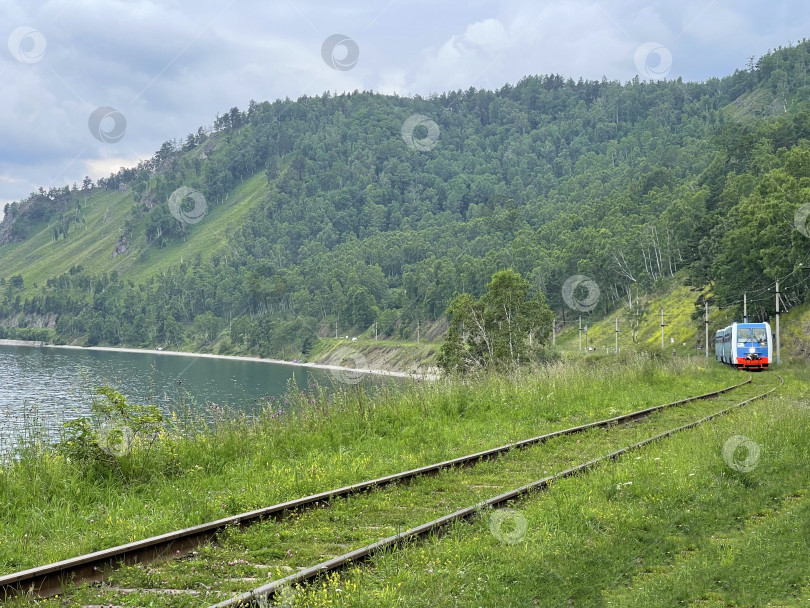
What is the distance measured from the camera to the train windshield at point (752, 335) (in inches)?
1844

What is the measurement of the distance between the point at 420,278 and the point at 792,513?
169 meters

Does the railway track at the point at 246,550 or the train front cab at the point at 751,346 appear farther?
the train front cab at the point at 751,346

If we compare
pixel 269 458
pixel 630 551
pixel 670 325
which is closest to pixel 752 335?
pixel 269 458

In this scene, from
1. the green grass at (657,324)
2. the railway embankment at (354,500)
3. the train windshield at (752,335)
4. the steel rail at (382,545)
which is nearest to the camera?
the steel rail at (382,545)

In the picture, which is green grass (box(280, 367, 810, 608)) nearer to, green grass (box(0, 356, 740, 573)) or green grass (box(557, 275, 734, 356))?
green grass (box(0, 356, 740, 573))

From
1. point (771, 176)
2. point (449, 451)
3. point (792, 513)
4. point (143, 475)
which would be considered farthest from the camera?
point (771, 176)

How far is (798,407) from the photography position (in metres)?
17.8

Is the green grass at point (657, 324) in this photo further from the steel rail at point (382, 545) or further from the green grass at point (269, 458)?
the steel rail at point (382, 545)

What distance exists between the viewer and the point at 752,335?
155ft

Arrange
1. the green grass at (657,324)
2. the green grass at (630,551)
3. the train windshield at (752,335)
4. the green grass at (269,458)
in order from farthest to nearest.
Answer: the green grass at (657,324) < the train windshield at (752,335) < the green grass at (269,458) < the green grass at (630,551)

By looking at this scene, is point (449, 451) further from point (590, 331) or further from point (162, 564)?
point (590, 331)

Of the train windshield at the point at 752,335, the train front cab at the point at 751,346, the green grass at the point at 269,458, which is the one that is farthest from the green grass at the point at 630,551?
the train windshield at the point at 752,335

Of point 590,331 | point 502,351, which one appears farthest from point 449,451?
point 590,331

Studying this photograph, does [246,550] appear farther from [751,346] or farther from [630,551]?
[751,346]
